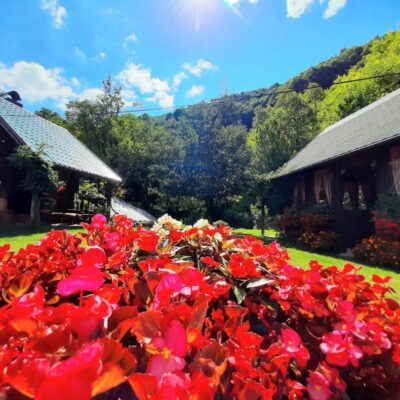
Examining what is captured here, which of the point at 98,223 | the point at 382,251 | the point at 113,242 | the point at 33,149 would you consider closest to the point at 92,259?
the point at 113,242

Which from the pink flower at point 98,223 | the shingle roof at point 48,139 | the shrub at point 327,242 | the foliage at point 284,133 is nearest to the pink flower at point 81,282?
the pink flower at point 98,223

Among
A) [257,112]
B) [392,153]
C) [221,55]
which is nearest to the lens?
[392,153]

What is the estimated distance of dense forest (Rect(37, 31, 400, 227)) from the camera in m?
18.8

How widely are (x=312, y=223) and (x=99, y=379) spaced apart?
1132cm

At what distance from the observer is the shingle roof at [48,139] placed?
11.6 meters

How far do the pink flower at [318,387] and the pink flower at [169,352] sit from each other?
39 cm

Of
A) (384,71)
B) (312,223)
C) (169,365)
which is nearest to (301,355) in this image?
(169,365)

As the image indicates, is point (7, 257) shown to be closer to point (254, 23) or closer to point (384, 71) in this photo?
point (254, 23)

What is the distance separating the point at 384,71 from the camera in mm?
28469

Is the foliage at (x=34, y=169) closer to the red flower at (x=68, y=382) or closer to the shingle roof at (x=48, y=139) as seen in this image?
the shingle roof at (x=48, y=139)

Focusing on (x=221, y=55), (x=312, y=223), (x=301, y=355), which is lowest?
(x=312, y=223)

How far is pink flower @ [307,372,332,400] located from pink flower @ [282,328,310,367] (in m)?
0.05

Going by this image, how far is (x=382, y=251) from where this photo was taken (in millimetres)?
7137

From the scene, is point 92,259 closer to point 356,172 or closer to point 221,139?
point 356,172
